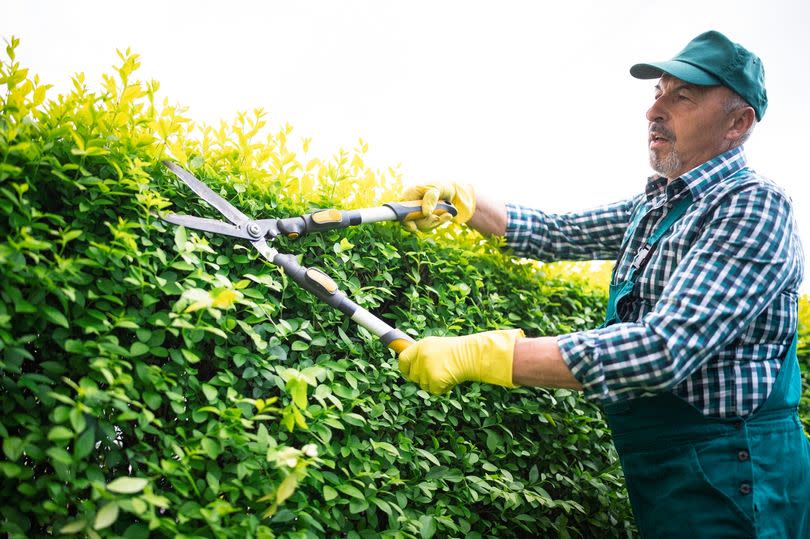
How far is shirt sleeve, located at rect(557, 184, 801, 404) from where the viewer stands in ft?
6.51

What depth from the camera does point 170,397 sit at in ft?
5.62

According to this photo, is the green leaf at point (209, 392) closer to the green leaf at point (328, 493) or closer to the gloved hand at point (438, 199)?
the green leaf at point (328, 493)

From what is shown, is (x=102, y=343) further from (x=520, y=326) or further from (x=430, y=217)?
(x=520, y=326)

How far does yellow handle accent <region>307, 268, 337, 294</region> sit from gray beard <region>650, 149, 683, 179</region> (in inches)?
60.3

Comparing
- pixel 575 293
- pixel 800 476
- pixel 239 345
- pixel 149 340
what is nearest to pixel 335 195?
pixel 239 345

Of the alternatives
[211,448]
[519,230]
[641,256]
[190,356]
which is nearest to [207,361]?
[190,356]

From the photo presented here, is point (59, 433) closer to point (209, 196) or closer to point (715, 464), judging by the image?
point (209, 196)

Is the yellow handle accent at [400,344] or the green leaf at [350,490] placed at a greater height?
the yellow handle accent at [400,344]

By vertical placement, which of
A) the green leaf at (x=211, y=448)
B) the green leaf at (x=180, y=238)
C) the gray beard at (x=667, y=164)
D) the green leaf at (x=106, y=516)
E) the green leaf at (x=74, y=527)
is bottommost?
the green leaf at (x=74, y=527)

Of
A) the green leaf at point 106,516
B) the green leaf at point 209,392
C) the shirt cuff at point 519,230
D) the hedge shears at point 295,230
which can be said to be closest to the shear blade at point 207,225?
the hedge shears at point 295,230

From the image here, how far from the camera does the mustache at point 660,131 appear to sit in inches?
102

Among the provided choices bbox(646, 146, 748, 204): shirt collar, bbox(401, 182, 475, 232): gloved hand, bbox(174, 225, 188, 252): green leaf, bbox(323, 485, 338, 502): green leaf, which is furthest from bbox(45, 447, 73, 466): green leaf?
bbox(646, 146, 748, 204): shirt collar

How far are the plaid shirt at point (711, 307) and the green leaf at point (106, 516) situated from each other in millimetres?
1406

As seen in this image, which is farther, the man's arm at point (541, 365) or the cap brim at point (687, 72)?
the cap brim at point (687, 72)
